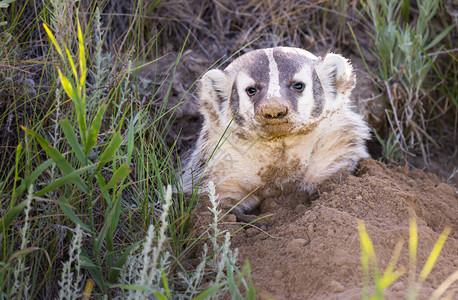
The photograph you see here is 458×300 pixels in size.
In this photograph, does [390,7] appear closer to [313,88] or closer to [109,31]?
[313,88]

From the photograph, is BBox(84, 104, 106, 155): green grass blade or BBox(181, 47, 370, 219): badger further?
BBox(181, 47, 370, 219): badger

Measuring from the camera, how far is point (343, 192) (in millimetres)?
2537

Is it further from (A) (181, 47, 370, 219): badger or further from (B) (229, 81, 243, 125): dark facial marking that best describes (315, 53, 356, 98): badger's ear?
(B) (229, 81, 243, 125): dark facial marking

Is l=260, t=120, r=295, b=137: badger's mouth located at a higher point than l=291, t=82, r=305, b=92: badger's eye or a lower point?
lower

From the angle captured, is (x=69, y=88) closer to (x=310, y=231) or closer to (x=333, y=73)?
(x=310, y=231)

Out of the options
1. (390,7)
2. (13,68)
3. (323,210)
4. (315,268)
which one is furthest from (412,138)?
(13,68)

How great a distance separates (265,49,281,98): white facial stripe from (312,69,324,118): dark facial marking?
210mm

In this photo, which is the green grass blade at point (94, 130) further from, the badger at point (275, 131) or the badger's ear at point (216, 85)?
the badger's ear at point (216, 85)

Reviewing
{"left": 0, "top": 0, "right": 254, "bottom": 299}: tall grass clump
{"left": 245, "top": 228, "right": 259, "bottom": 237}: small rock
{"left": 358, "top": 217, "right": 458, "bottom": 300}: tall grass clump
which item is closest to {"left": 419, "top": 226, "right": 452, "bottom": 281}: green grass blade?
{"left": 358, "top": 217, "right": 458, "bottom": 300}: tall grass clump

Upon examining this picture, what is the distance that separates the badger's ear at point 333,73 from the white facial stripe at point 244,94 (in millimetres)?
373

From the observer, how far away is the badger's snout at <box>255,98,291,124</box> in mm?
2502

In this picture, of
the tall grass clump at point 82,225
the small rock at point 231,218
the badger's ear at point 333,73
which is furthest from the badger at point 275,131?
the tall grass clump at point 82,225

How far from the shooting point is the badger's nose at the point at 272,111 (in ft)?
8.20

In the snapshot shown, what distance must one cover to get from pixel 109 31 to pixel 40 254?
1.83m
